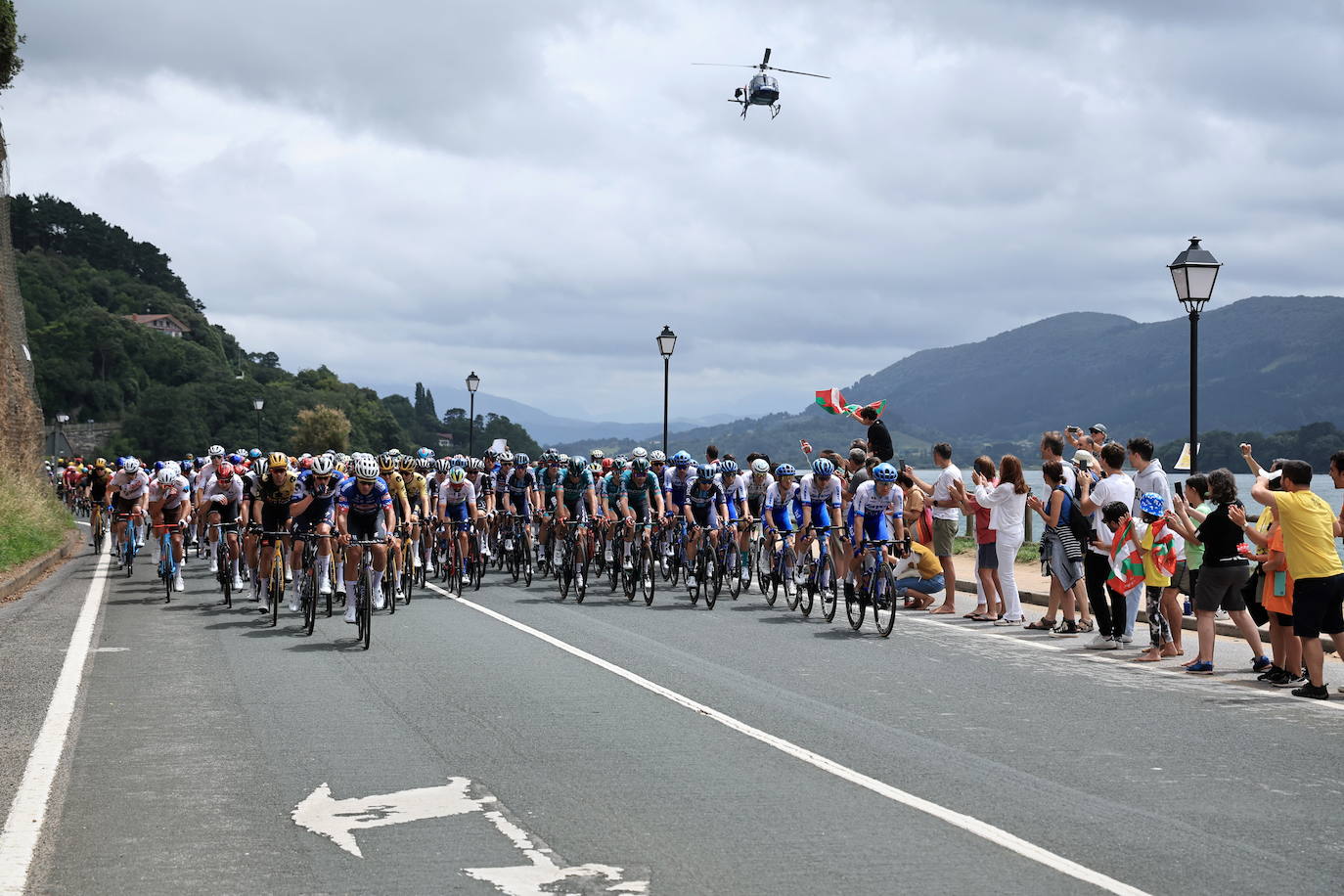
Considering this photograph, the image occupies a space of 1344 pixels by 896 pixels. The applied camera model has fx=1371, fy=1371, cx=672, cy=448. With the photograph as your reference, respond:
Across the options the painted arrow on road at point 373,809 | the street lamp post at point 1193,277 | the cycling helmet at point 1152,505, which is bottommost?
the painted arrow on road at point 373,809

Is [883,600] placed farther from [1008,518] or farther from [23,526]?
[23,526]

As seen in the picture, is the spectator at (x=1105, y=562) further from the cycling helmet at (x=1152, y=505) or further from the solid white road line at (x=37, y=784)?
the solid white road line at (x=37, y=784)

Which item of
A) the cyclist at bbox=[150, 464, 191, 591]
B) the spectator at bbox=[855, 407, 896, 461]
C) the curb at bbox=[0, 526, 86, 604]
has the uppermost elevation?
the spectator at bbox=[855, 407, 896, 461]

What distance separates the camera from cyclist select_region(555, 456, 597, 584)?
65.4 ft

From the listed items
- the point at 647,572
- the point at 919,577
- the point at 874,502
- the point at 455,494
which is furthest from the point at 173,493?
the point at 919,577

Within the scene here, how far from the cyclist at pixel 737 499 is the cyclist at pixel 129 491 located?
9555 mm

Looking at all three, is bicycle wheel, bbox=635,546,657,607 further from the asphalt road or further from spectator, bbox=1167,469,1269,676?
spectator, bbox=1167,469,1269,676

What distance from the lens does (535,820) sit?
675 cm

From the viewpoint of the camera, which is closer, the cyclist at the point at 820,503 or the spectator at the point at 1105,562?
the spectator at the point at 1105,562

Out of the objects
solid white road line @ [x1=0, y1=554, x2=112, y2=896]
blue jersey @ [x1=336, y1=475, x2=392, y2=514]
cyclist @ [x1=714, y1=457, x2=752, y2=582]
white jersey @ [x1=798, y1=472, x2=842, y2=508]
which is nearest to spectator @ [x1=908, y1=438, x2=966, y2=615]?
white jersey @ [x1=798, y1=472, x2=842, y2=508]

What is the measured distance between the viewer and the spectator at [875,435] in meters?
21.5

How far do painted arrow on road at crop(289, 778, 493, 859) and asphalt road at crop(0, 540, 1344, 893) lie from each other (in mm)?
24

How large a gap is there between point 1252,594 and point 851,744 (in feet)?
18.1

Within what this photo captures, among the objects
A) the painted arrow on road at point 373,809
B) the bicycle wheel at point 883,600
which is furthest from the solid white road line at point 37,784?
the bicycle wheel at point 883,600
